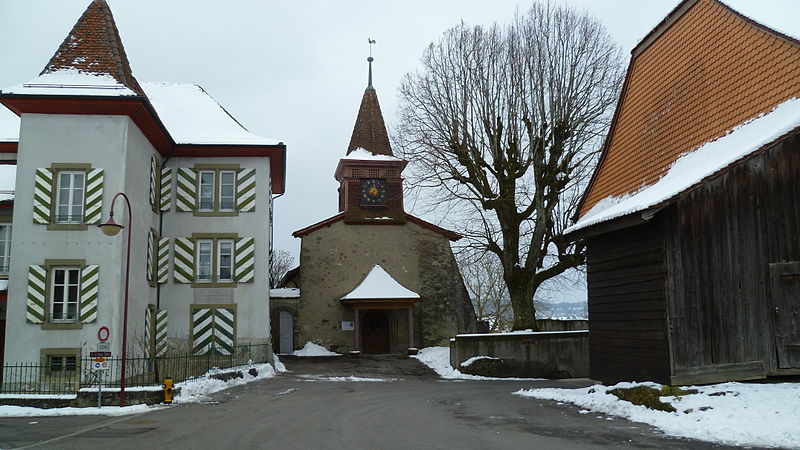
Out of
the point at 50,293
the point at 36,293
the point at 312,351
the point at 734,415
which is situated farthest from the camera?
the point at 312,351

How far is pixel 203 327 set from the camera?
82.0ft

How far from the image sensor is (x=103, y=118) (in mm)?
20344

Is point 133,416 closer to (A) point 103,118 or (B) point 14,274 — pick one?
(B) point 14,274

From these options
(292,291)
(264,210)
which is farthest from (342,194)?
(264,210)

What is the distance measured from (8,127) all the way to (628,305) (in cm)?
2263

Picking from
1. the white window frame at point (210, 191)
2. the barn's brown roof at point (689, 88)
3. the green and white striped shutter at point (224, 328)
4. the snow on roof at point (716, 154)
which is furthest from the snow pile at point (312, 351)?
the snow on roof at point (716, 154)

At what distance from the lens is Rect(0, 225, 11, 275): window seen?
72.0 feet

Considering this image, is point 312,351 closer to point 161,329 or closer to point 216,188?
point 161,329

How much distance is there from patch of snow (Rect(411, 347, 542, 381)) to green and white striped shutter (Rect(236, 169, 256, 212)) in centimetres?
965

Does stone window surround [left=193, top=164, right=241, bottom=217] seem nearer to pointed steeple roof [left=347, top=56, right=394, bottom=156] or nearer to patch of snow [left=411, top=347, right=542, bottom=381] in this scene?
patch of snow [left=411, top=347, right=542, bottom=381]

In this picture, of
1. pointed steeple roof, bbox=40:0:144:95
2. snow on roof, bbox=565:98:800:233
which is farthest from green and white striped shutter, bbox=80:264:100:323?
snow on roof, bbox=565:98:800:233

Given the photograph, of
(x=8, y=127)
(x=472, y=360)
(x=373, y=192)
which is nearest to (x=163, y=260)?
(x=8, y=127)

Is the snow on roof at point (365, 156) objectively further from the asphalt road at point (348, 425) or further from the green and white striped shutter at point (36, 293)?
the asphalt road at point (348, 425)

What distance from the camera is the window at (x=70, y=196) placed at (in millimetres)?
20000
